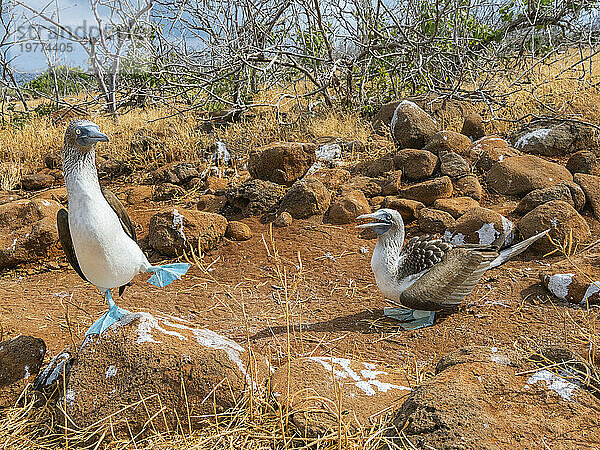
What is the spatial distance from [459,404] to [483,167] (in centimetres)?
496

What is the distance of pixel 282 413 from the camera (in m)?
2.42

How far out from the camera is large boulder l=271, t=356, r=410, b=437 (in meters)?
2.25

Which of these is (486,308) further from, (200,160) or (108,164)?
(108,164)

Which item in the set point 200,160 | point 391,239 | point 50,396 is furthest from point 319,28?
point 50,396

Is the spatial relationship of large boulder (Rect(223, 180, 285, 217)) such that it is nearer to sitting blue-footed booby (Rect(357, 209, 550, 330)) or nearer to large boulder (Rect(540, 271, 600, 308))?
sitting blue-footed booby (Rect(357, 209, 550, 330))

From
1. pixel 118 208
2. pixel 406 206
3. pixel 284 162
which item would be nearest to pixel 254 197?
pixel 284 162

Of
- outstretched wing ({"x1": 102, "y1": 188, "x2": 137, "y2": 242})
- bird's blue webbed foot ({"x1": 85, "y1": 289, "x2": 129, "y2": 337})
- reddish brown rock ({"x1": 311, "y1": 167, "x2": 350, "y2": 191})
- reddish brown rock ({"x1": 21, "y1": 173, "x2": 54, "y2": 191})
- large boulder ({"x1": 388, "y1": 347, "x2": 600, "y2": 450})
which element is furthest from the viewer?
reddish brown rock ({"x1": 21, "y1": 173, "x2": 54, "y2": 191})

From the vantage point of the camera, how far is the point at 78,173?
2.71 m

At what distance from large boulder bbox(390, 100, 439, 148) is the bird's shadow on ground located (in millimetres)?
3438

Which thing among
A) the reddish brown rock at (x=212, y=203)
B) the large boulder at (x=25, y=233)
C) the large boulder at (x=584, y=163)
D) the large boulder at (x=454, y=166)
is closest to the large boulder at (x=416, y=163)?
the large boulder at (x=454, y=166)

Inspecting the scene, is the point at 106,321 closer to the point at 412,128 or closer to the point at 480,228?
the point at 480,228

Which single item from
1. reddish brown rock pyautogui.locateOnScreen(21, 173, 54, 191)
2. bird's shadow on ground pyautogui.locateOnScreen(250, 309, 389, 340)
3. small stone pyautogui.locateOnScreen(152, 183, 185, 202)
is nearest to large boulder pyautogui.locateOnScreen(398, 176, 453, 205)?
bird's shadow on ground pyautogui.locateOnScreen(250, 309, 389, 340)

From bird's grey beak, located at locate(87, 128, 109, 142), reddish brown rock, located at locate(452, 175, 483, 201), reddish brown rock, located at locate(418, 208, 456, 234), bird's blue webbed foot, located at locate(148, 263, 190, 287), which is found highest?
bird's grey beak, located at locate(87, 128, 109, 142)

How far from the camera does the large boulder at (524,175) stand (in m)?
5.54
